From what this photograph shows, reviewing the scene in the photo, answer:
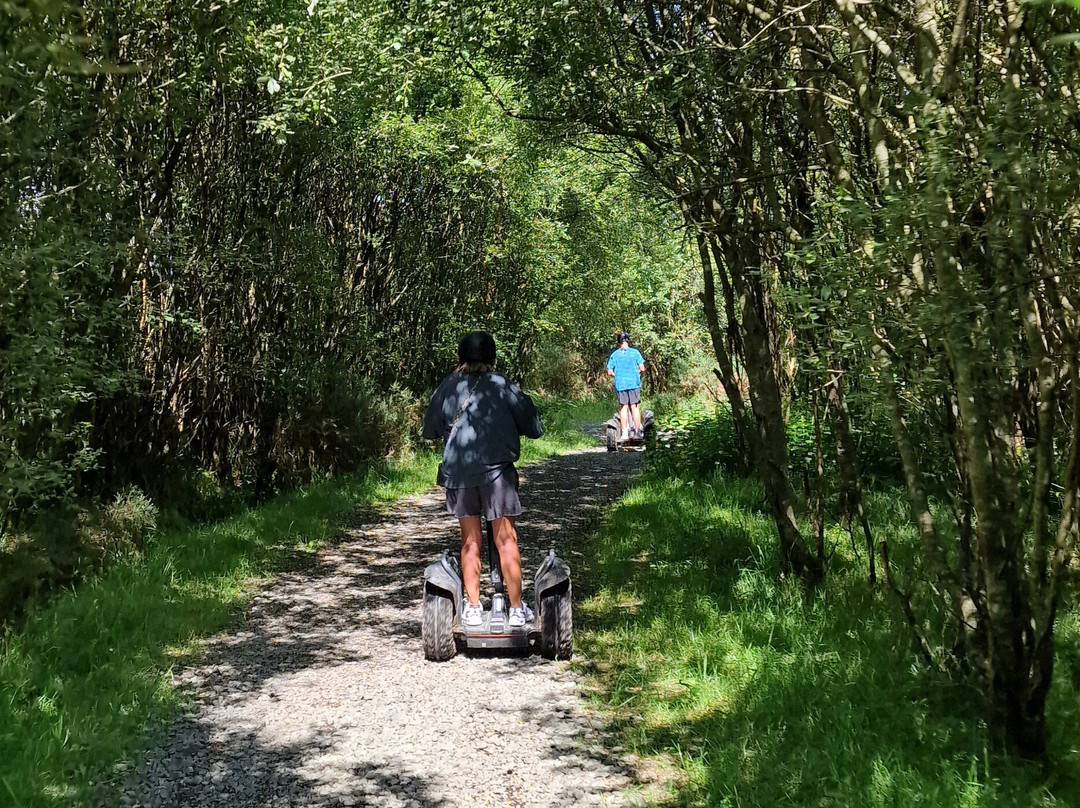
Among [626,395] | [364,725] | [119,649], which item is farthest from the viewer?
[626,395]

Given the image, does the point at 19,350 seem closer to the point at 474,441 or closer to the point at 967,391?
the point at 474,441

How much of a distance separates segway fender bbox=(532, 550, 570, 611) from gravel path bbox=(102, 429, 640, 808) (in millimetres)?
484

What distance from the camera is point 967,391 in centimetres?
315

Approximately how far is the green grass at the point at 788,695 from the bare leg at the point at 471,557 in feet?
2.69

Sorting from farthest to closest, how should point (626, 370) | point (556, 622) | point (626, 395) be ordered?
point (626, 395)
point (626, 370)
point (556, 622)

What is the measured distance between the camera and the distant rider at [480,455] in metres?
5.17

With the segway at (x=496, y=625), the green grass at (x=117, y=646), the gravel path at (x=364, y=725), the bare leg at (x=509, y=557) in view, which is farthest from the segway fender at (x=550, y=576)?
the green grass at (x=117, y=646)

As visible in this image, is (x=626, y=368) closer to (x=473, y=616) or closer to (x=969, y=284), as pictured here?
(x=473, y=616)

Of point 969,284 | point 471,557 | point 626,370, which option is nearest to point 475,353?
point 471,557

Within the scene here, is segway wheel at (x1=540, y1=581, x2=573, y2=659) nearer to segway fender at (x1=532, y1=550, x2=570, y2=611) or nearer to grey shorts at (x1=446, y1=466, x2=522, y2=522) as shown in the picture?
segway fender at (x1=532, y1=550, x2=570, y2=611)

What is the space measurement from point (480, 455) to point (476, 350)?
2.22ft

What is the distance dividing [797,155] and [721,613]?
10.5 feet

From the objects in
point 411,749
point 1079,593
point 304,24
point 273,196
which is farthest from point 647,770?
point 273,196

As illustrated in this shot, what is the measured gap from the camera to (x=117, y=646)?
5062mm
